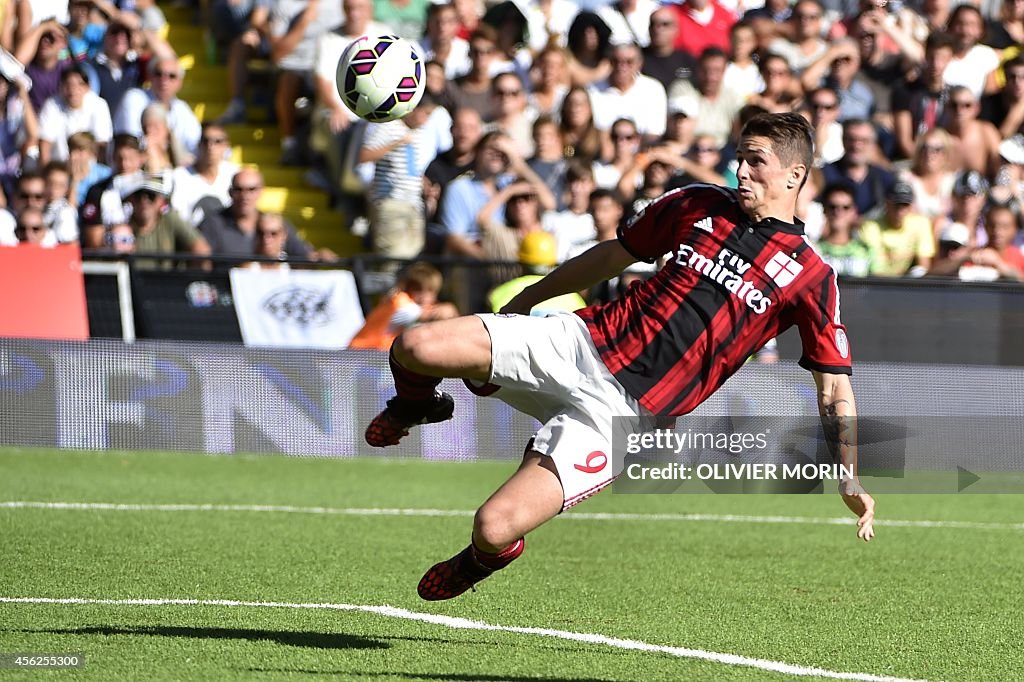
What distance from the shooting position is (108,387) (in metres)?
12.0

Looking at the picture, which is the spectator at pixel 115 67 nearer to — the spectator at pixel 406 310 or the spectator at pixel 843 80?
the spectator at pixel 406 310

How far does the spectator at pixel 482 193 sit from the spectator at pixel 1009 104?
5394 mm

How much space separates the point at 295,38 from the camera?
15672 mm

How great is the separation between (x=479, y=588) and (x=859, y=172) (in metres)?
9.15

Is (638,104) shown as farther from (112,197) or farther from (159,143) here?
(112,197)

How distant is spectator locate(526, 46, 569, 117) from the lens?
619 inches

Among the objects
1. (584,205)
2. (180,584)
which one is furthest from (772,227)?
(584,205)

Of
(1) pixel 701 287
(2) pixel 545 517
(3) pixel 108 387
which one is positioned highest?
(1) pixel 701 287

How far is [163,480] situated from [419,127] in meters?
5.22

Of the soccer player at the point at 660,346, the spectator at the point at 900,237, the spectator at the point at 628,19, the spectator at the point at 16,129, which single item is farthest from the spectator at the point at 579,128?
the soccer player at the point at 660,346

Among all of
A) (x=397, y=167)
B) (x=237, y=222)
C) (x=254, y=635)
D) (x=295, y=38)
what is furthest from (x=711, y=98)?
(x=254, y=635)

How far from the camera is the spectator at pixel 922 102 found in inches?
646

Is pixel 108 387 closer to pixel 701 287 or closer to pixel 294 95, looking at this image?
pixel 294 95

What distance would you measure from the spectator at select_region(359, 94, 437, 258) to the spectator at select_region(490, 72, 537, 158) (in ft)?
2.40
